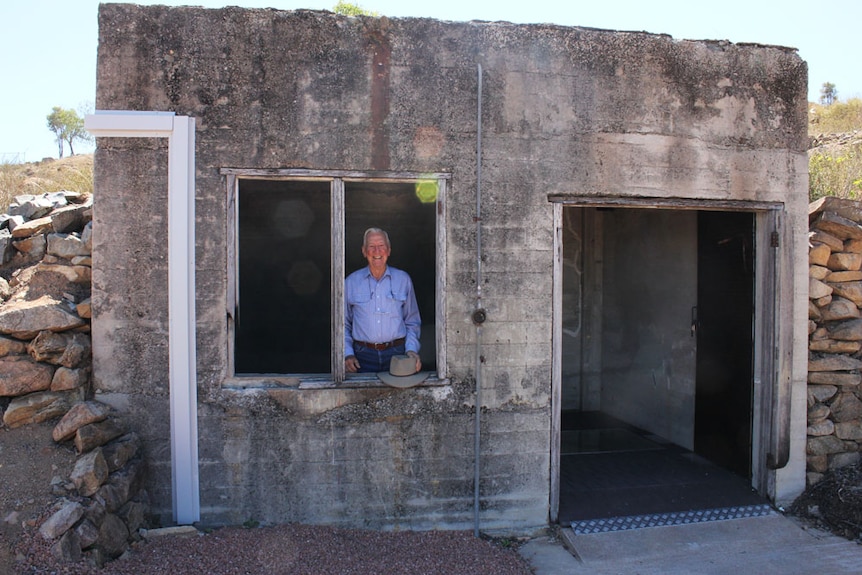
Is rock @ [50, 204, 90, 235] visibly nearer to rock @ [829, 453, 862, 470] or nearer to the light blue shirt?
the light blue shirt

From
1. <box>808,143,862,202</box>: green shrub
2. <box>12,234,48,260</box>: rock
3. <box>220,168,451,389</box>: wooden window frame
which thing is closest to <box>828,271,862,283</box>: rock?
<box>808,143,862,202</box>: green shrub

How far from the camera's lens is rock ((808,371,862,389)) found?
5.19 m

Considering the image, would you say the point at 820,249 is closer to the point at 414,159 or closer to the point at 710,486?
the point at 710,486

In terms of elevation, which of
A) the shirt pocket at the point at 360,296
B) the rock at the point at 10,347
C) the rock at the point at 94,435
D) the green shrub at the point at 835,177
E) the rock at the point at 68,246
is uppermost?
the green shrub at the point at 835,177

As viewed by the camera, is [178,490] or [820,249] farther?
[820,249]

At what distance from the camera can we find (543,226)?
4.54 m

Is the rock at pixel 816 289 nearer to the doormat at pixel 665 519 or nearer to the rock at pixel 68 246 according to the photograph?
the doormat at pixel 665 519

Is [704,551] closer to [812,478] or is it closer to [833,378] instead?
[812,478]

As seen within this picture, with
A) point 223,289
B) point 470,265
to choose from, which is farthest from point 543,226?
point 223,289

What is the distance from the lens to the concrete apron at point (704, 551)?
13.7ft

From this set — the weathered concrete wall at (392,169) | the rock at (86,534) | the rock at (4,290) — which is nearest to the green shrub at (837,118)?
the weathered concrete wall at (392,169)

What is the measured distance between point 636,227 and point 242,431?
4936mm

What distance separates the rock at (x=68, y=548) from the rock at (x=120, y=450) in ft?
1.56

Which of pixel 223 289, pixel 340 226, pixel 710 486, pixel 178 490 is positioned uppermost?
pixel 340 226
